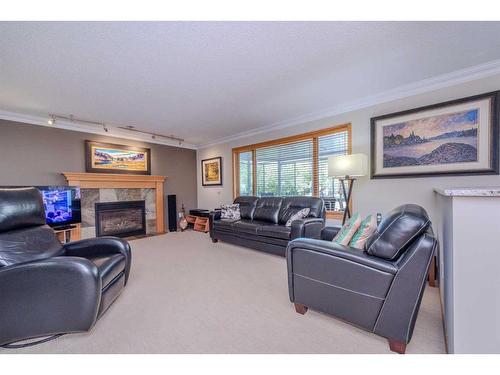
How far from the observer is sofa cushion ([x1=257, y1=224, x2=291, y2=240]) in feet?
10.2

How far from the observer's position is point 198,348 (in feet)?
4.61

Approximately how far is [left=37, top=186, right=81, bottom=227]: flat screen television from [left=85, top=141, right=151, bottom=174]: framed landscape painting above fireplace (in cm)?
79

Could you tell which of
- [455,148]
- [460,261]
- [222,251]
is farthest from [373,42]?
[222,251]

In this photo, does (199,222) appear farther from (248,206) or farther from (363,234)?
(363,234)

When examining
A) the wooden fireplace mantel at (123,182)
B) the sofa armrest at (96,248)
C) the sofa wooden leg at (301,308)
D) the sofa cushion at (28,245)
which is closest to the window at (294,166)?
the wooden fireplace mantel at (123,182)

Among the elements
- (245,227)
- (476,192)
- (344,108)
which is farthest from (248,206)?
(476,192)

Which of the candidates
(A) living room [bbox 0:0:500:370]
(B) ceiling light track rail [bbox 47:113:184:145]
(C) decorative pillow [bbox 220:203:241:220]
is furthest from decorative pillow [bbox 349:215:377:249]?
(B) ceiling light track rail [bbox 47:113:184:145]

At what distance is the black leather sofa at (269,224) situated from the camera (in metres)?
3.13

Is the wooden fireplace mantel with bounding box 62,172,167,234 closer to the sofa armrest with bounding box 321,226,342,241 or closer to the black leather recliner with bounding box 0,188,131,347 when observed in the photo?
the black leather recliner with bounding box 0,188,131,347

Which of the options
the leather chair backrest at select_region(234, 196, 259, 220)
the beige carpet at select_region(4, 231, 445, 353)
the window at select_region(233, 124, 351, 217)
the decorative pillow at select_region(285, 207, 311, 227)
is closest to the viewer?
the beige carpet at select_region(4, 231, 445, 353)

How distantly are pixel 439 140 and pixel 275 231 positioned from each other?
2.39m

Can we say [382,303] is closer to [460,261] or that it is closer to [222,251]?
[460,261]

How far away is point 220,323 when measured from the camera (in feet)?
5.50

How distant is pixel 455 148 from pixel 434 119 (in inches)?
17.0
